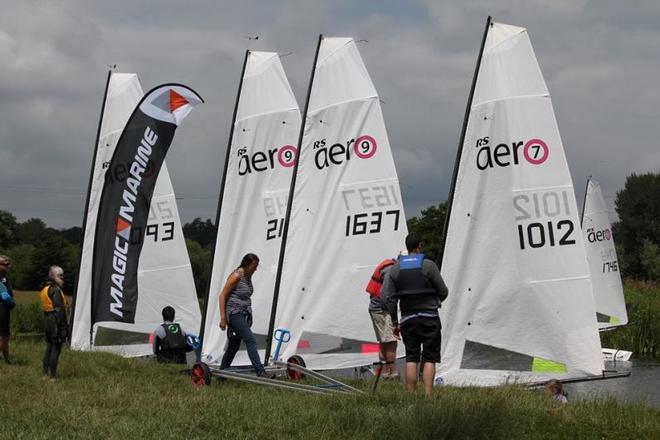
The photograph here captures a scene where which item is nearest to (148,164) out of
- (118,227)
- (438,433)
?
(118,227)

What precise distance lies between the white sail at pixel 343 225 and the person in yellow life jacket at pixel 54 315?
3939 millimetres

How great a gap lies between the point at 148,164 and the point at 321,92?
9.32 ft

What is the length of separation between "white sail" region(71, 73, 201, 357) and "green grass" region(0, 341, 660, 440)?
9241 millimetres

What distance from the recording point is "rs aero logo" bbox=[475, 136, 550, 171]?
41.3 ft

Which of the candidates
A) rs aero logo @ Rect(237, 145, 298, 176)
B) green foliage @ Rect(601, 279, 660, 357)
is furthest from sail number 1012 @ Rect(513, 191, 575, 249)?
green foliage @ Rect(601, 279, 660, 357)

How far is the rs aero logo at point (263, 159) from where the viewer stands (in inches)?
661

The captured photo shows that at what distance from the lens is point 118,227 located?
1460cm

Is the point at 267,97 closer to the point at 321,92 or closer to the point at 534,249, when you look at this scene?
→ the point at 321,92

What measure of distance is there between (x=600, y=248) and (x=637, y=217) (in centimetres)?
5133

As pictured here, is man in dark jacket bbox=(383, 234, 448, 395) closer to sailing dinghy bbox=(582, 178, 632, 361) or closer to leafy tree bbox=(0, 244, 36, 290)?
sailing dinghy bbox=(582, 178, 632, 361)

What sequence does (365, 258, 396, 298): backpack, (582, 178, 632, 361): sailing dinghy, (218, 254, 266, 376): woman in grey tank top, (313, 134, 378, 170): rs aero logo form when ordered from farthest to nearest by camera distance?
(582, 178, 632, 361): sailing dinghy, (313, 134, 378, 170): rs aero logo, (365, 258, 396, 298): backpack, (218, 254, 266, 376): woman in grey tank top

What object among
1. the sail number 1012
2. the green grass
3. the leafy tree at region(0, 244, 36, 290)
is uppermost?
the leafy tree at region(0, 244, 36, 290)

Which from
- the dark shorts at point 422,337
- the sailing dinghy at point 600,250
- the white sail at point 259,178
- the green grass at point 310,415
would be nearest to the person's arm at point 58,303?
the green grass at point 310,415

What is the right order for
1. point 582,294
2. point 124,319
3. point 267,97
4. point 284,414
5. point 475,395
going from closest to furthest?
point 284,414 < point 475,395 < point 582,294 < point 124,319 < point 267,97
